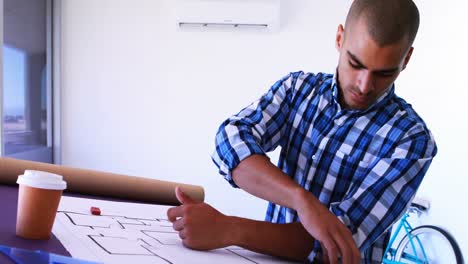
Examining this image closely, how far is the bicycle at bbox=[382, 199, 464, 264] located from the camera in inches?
106

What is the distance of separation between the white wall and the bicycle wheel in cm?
104

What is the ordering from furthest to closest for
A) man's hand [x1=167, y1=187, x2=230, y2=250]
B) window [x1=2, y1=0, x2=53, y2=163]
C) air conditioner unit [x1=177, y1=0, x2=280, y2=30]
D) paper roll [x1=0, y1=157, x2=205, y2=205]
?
1. air conditioner unit [x1=177, y1=0, x2=280, y2=30]
2. window [x1=2, y1=0, x2=53, y2=163]
3. paper roll [x1=0, y1=157, x2=205, y2=205]
4. man's hand [x1=167, y1=187, x2=230, y2=250]

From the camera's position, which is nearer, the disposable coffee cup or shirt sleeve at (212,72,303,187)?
the disposable coffee cup

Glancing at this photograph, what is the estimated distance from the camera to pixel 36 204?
2.17ft

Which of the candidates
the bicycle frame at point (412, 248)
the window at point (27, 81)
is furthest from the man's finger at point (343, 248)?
the window at point (27, 81)

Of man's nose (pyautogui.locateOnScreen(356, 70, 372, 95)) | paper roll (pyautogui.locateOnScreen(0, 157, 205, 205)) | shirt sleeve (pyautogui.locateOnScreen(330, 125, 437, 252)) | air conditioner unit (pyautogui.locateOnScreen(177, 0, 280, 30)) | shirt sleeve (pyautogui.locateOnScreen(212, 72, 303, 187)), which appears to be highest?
air conditioner unit (pyautogui.locateOnScreen(177, 0, 280, 30))

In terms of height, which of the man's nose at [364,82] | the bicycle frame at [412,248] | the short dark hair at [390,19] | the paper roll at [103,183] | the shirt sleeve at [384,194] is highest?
the short dark hair at [390,19]

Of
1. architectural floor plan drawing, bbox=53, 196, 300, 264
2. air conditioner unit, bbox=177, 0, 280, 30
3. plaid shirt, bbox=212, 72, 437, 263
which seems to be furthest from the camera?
air conditioner unit, bbox=177, 0, 280, 30

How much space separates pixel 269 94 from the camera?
1.12 meters

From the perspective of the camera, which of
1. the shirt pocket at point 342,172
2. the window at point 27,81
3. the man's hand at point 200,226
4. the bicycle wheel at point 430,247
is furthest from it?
the window at point 27,81

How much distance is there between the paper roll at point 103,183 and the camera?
1126 millimetres

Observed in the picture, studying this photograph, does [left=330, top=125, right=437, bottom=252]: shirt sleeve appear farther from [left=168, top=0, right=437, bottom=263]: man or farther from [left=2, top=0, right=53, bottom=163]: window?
[left=2, top=0, right=53, bottom=163]: window

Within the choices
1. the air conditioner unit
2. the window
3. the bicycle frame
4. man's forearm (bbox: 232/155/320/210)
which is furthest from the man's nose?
the air conditioner unit

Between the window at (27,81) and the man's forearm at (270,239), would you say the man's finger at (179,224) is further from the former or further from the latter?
the window at (27,81)
